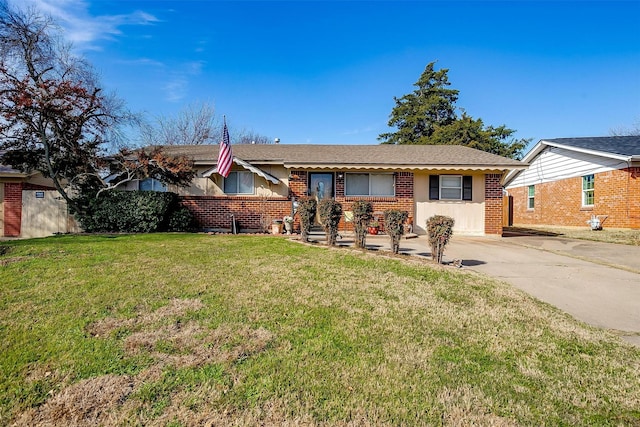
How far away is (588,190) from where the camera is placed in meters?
15.1

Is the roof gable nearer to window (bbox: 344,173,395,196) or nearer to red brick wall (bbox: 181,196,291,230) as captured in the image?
window (bbox: 344,173,395,196)

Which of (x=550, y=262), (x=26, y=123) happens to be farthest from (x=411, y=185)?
(x=26, y=123)

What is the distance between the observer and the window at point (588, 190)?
14.9m

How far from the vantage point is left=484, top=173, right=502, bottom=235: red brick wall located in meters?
13.0

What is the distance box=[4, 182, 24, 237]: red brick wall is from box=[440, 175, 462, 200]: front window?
16.8m

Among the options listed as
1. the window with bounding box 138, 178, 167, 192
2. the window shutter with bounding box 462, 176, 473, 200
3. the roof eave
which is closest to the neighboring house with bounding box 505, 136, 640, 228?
the roof eave

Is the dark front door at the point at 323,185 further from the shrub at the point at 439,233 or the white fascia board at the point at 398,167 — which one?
the shrub at the point at 439,233

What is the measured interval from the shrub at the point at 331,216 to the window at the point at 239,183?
6.16m

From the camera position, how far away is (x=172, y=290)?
4672mm

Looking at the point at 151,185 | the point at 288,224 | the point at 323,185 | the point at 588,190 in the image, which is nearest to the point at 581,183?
the point at 588,190

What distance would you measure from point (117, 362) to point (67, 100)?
11565mm

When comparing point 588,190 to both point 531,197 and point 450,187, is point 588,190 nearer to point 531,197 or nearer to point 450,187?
point 531,197

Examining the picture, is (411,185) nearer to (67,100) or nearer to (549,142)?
(549,142)

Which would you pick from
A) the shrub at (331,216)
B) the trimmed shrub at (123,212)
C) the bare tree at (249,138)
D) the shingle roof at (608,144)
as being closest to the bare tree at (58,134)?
the trimmed shrub at (123,212)
